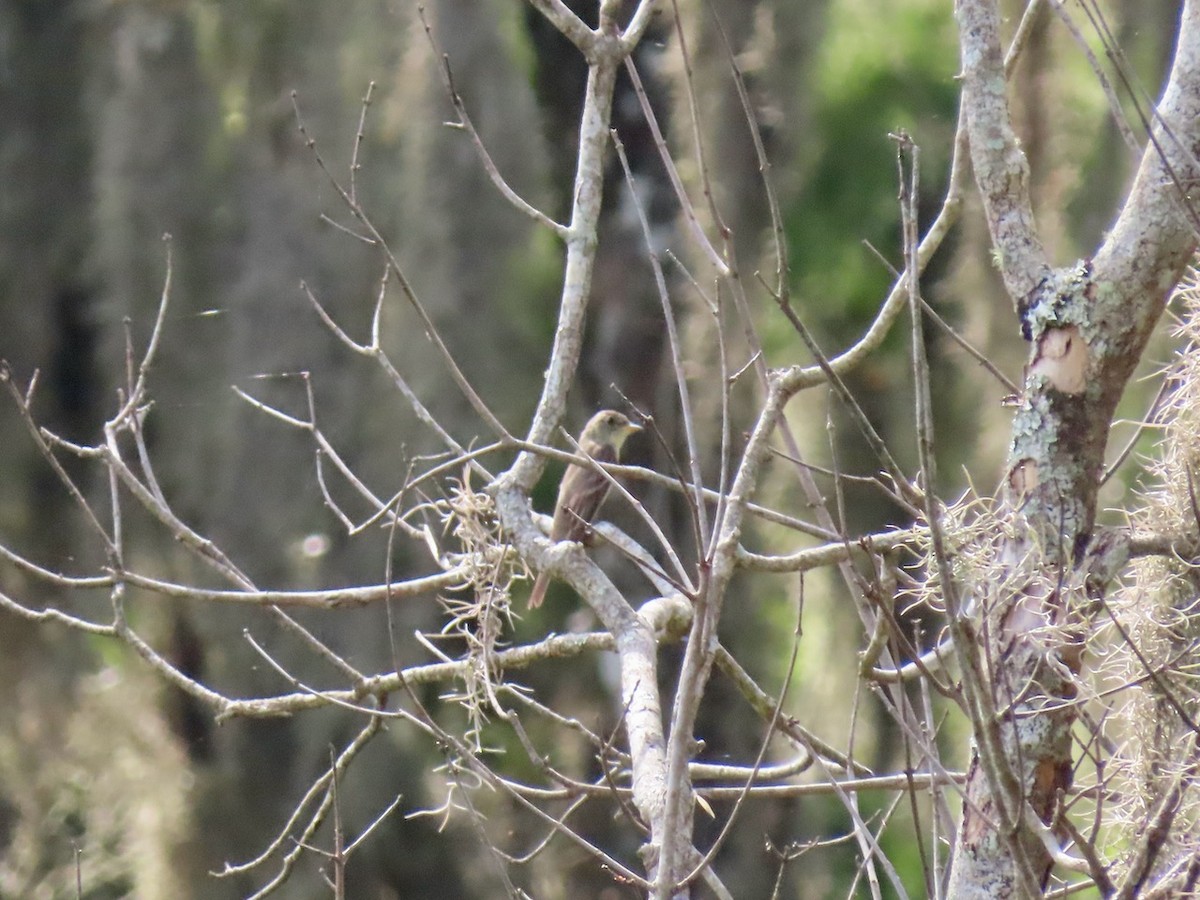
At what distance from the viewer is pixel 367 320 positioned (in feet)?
18.1

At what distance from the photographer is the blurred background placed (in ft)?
18.1

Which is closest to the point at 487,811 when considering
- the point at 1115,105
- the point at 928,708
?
the point at 928,708

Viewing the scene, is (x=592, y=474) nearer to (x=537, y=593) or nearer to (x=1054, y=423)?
(x=537, y=593)

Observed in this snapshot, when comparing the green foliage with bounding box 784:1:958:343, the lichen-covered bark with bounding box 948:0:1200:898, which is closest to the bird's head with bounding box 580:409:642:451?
the green foliage with bounding box 784:1:958:343

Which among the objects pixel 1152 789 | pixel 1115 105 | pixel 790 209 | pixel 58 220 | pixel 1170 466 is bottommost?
pixel 1152 789

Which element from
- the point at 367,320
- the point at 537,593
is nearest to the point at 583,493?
the point at 537,593

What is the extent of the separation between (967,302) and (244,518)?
3.20 meters

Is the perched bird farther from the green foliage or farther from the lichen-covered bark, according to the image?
Answer: the lichen-covered bark

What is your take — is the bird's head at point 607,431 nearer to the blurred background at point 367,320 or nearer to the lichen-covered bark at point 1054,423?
the blurred background at point 367,320

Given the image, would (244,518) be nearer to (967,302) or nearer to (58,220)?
(58,220)

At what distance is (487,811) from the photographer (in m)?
5.80

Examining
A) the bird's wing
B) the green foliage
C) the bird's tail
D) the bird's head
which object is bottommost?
the bird's tail

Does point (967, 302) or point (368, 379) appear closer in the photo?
point (368, 379)

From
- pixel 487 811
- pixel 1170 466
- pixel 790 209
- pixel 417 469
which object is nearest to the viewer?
pixel 1170 466
